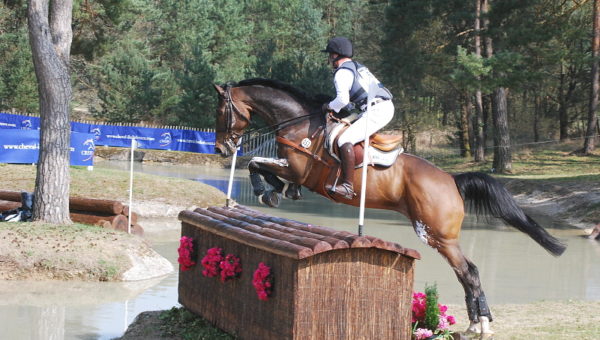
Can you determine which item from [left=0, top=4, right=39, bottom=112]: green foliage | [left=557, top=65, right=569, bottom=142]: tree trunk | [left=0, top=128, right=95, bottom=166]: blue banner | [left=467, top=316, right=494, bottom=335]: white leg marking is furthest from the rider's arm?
[left=0, top=4, right=39, bottom=112]: green foliage

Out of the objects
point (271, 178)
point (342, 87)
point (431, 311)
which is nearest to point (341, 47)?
point (342, 87)

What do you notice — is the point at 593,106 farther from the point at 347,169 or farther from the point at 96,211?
the point at 347,169

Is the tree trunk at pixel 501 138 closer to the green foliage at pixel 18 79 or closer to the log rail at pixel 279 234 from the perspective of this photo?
the log rail at pixel 279 234

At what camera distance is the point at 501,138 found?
30.4 metres

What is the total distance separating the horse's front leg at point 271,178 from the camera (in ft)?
22.7

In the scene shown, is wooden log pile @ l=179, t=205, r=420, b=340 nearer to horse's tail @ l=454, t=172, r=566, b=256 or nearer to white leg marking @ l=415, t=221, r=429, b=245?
white leg marking @ l=415, t=221, r=429, b=245

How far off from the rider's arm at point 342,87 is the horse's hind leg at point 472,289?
68.5 inches

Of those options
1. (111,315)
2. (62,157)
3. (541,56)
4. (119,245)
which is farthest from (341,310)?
(541,56)

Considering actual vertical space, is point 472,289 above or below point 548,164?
below

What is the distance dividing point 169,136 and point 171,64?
2203cm

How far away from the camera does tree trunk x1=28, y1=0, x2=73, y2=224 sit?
12.1 m

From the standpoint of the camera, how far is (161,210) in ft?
59.3

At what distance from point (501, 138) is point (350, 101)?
2448cm

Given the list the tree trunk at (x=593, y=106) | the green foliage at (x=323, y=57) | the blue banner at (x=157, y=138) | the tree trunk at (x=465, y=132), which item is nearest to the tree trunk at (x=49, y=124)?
the green foliage at (x=323, y=57)
